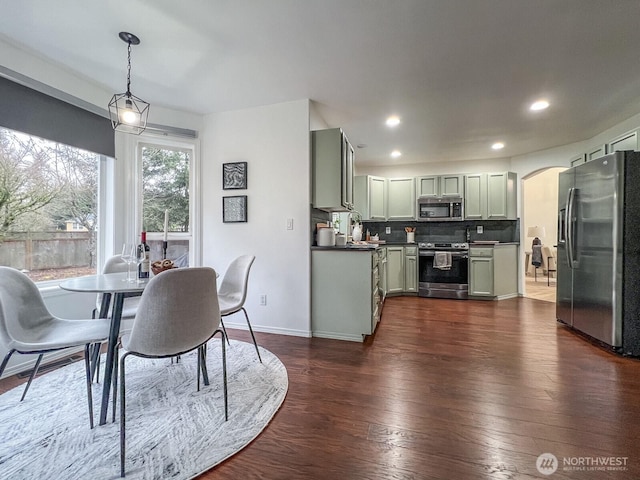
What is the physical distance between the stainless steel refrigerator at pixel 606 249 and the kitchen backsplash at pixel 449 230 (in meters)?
2.25

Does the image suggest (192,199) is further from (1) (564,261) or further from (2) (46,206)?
(1) (564,261)

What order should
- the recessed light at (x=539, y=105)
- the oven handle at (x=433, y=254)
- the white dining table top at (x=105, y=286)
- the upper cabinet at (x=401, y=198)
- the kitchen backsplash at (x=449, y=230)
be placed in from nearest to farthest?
the white dining table top at (x=105, y=286) < the recessed light at (x=539, y=105) < the oven handle at (x=433, y=254) < the kitchen backsplash at (x=449, y=230) < the upper cabinet at (x=401, y=198)

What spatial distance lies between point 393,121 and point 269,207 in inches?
73.2

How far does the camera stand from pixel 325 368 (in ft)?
7.72

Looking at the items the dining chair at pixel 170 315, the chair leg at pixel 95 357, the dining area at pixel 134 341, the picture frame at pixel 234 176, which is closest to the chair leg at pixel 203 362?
the dining area at pixel 134 341

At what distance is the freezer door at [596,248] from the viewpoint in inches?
106

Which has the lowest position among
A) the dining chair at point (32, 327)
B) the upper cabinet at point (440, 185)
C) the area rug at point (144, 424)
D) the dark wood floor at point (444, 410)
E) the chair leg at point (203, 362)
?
the dark wood floor at point (444, 410)

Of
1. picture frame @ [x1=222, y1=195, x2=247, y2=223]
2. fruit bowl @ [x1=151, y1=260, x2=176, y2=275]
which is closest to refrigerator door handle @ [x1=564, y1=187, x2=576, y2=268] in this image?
picture frame @ [x1=222, y1=195, x2=247, y2=223]

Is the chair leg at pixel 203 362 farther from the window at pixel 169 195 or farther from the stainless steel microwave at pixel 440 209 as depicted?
the stainless steel microwave at pixel 440 209

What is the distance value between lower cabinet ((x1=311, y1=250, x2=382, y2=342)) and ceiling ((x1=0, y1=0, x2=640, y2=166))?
1649 mm

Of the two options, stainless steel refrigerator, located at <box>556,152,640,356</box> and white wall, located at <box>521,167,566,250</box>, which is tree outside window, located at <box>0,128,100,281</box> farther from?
white wall, located at <box>521,167,566,250</box>

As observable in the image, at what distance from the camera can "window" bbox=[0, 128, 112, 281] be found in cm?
236

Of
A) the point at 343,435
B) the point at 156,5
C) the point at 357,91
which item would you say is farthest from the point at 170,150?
the point at 343,435

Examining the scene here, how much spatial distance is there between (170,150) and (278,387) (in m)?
2.89
